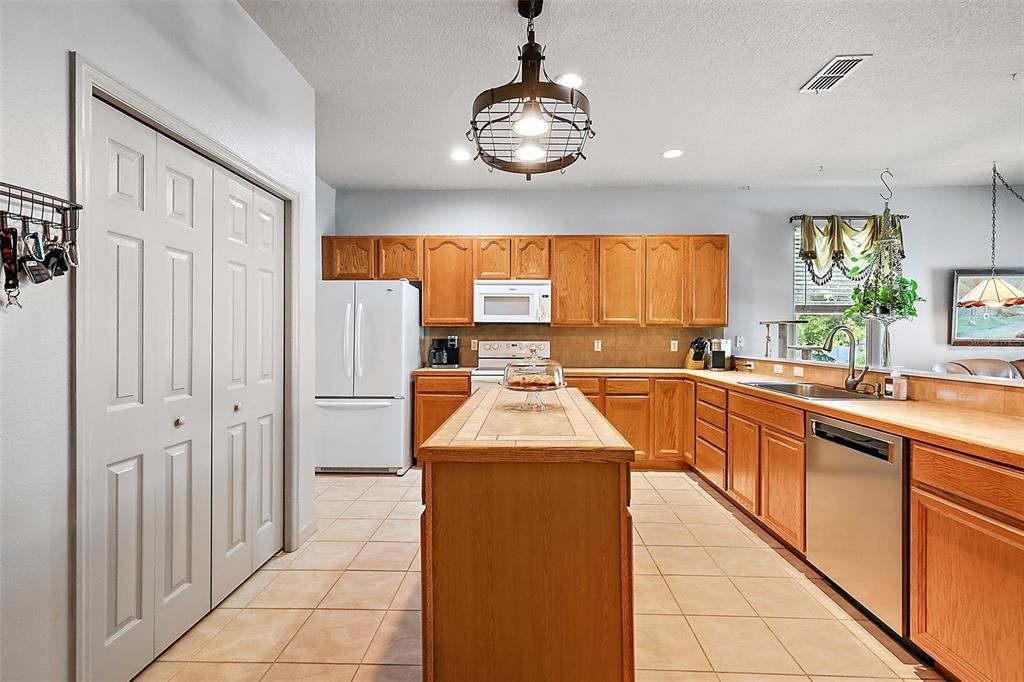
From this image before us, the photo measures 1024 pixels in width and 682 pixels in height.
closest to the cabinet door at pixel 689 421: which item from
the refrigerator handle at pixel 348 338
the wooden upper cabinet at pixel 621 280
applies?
the wooden upper cabinet at pixel 621 280

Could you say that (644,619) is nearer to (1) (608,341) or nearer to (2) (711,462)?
(2) (711,462)

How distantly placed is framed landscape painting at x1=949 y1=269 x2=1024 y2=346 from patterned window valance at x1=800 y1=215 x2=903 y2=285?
90 centimetres

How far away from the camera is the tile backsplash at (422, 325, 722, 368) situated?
18.3 ft

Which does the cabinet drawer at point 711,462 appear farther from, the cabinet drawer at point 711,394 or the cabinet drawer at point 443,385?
the cabinet drawer at point 443,385

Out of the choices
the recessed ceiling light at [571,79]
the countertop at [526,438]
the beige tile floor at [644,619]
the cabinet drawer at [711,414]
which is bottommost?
the beige tile floor at [644,619]

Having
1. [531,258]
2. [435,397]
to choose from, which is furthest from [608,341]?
[435,397]

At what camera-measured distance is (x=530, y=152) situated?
2182 mm

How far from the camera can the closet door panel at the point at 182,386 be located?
2.08 metres

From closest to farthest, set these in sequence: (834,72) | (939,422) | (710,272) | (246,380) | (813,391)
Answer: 1. (939,422)
2. (246,380)
3. (834,72)
4. (813,391)
5. (710,272)

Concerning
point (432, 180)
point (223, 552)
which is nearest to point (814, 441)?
point (223, 552)

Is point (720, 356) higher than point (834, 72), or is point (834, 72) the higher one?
point (834, 72)

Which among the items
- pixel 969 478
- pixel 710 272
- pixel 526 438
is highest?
pixel 710 272

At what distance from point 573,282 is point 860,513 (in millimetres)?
3310

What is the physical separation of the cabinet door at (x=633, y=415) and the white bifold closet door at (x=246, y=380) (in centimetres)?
288
